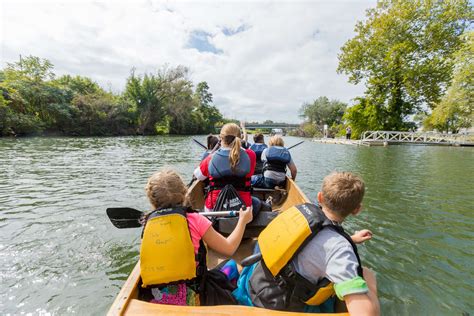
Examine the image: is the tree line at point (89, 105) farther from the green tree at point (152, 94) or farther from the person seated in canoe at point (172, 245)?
the person seated in canoe at point (172, 245)

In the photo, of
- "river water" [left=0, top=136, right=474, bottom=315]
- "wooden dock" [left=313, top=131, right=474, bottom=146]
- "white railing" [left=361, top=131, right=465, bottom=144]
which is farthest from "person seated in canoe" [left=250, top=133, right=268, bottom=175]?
"white railing" [left=361, top=131, right=465, bottom=144]

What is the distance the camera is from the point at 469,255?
10.4 ft

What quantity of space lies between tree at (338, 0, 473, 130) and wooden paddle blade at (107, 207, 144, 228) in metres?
23.4

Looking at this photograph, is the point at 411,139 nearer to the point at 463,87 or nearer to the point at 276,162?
the point at 463,87

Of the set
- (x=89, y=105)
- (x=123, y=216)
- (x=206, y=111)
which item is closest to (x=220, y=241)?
(x=123, y=216)

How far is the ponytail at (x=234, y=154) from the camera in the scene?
2600 mm

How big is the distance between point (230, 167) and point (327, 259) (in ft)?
5.29

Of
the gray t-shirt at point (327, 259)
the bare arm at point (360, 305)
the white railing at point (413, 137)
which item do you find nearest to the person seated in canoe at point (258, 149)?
the gray t-shirt at point (327, 259)

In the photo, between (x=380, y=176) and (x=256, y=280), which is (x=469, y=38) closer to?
(x=380, y=176)

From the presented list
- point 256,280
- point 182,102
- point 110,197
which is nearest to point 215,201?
point 256,280

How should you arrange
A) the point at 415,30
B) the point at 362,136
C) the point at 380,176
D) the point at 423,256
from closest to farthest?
1. the point at 423,256
2. the point at 380,176
3. the point at 415,30
4. the point at 362,136

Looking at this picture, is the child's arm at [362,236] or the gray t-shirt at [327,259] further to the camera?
the child's arm at [362,236]

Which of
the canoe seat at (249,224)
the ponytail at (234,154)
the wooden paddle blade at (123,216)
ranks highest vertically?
the ponytail at (234,154)

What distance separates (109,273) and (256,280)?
2.04m
